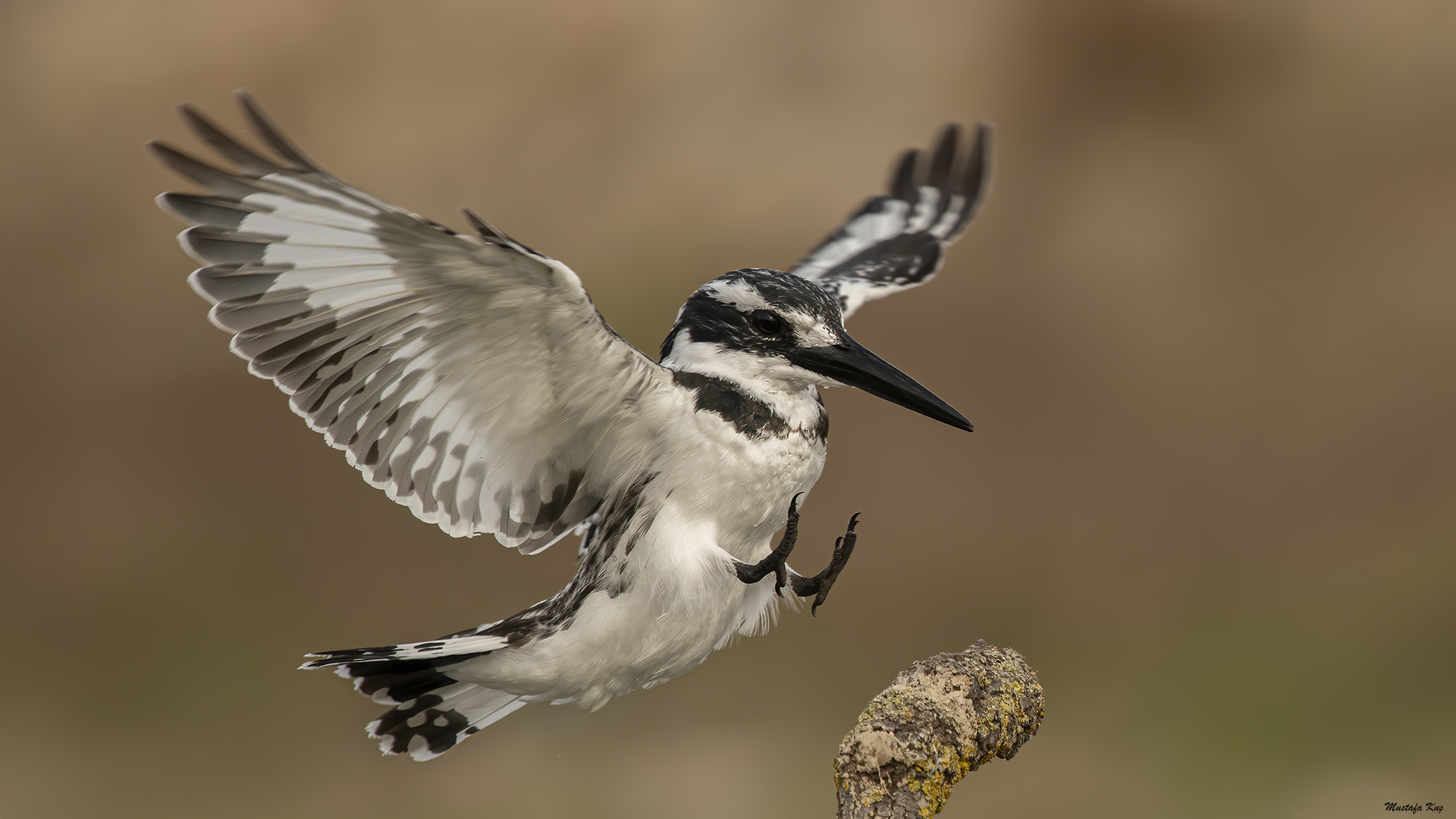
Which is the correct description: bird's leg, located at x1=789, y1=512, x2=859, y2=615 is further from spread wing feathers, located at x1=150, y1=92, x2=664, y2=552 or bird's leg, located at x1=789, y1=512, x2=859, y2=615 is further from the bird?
spread wing feathers, located at x1=150, y1=92, x2=664, y2=552

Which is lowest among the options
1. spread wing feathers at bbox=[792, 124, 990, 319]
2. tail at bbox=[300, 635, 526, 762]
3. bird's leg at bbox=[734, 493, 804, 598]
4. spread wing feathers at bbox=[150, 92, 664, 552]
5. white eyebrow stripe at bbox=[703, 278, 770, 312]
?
tail at bbox=[300, 635, 526, 762]

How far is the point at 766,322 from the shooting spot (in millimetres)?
1743

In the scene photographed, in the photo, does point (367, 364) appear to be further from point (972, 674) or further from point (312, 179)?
point (972, 674)

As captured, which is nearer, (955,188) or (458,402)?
(458,402)

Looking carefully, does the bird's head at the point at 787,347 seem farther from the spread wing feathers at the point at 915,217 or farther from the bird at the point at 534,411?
the spread wing feathers at the point at 915,217

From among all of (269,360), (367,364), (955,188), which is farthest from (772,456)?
(955,188)

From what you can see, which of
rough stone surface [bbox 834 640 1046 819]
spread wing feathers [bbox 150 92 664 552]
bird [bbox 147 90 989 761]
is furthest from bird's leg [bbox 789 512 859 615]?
spread wing feathers [bbox 150 92 664 552]

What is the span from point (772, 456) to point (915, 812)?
0.59m

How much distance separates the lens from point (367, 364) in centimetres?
164

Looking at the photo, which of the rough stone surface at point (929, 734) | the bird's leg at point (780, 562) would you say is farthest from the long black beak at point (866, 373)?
the rough stone surface at point (929, 734)

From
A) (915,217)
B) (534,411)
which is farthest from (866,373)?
(915,217)

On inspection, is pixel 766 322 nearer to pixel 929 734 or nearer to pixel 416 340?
pixel 416 340

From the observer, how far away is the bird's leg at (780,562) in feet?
5.43

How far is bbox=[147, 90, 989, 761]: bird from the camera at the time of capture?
152 cm
